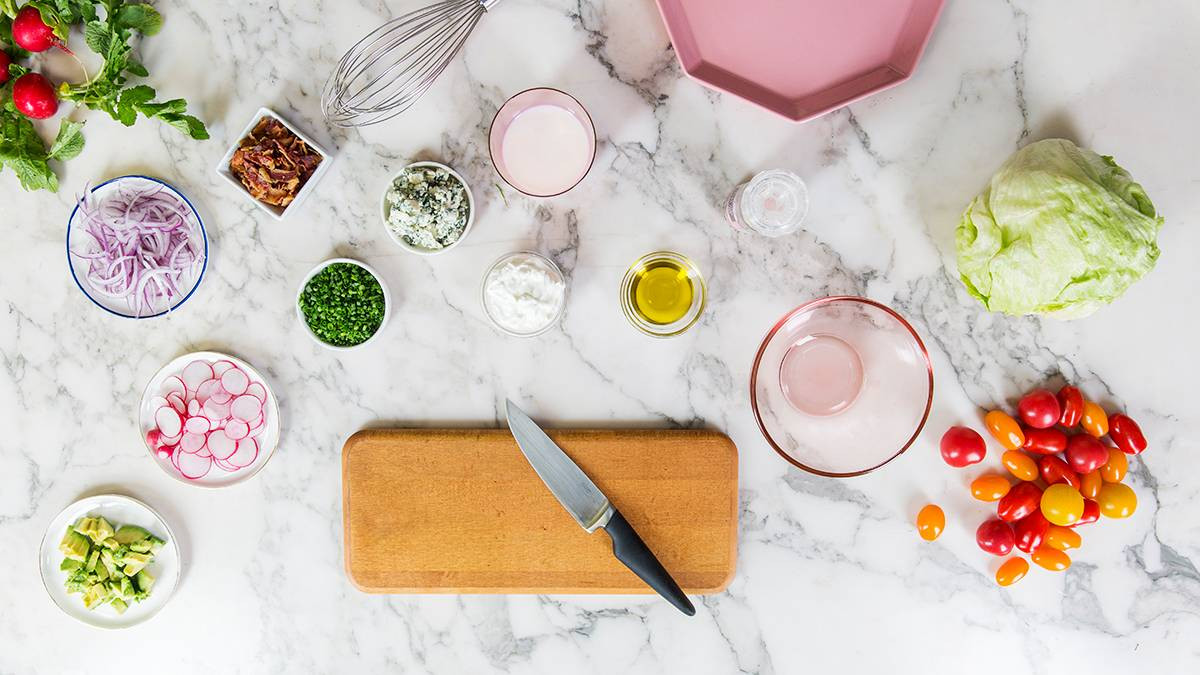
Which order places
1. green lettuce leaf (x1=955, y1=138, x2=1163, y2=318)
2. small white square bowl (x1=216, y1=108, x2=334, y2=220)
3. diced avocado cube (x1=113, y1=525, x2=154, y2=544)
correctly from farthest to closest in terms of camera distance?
diced avocado cube (x1=113, y1=525, x2=154, y2=544), small white square bowl (x1=216, y1=108, x2=334, y2=220), green lettuce leaf (x1=955, y1=138, x2=1163, y2=318)

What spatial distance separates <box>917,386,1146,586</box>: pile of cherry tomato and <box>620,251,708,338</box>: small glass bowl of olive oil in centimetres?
54

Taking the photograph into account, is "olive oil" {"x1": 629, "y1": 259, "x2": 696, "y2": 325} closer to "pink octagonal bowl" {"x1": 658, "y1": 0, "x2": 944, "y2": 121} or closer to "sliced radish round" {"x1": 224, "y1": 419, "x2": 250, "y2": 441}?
"pink octagonal bowl" {"x1": 658, "y1": 0, "x2": 944, "y2": 121}

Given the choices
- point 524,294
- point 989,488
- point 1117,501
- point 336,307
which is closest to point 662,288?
point 524,294

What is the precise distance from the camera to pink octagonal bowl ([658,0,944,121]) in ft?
4.41

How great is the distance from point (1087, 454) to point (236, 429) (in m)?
1.56

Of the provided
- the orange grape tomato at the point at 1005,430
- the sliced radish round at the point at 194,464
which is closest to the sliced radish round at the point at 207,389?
the sliced radish round at the point at 194,464

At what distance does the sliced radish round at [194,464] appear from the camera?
1.42 m

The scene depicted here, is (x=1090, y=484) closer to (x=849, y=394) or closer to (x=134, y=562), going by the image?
(x=849, y=394)

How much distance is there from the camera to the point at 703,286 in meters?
1.39

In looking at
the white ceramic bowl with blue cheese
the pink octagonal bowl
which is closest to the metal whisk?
the white ceramic bowl with blue cheese

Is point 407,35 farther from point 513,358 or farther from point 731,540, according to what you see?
point 731,540

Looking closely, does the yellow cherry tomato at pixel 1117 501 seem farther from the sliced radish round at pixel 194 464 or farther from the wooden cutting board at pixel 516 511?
the sliced radish round at pixel 194 464

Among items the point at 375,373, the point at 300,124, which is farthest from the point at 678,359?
the point at 300,124

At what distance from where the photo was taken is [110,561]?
4.67ft
